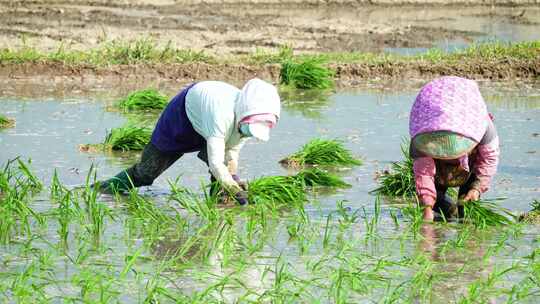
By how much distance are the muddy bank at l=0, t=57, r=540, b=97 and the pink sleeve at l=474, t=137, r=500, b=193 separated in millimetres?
6521

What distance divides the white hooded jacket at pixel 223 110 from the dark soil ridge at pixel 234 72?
239 inches

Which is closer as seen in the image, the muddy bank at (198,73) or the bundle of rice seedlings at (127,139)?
the bundle of rice seedlings at (127,139)

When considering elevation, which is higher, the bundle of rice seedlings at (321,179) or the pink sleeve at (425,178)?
the pink sleeve at (425,178)

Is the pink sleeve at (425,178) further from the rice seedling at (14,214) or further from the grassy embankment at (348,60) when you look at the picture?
the grassy embankment at (348,60)

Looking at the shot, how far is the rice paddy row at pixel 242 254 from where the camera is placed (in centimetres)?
560

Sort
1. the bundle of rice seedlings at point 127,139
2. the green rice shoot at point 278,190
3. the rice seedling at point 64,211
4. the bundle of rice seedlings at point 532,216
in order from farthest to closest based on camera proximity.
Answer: the bundle of rice seedlings at point 127,139 < the green rice shoot at point 278,190 < the bundle of rice seedlings at point 532,216 < the rice seedling at point 64,211

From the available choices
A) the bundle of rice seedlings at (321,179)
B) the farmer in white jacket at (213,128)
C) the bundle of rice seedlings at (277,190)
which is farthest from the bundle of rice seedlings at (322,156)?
the farmer in white jacket at (213,128)

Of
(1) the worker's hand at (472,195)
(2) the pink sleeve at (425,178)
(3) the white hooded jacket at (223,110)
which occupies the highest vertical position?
(3) the white hooded jacket at (223,110)

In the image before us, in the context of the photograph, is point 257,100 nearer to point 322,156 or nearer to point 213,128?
point 213,128

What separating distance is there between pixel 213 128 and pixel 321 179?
162cm

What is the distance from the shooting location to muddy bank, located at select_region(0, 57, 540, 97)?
44.0 feet

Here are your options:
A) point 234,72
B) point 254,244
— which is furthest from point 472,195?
point 234,72

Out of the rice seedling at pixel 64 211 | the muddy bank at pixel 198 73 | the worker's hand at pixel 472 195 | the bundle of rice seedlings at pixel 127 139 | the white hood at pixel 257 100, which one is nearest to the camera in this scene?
the rice seedling at pixel 64 211

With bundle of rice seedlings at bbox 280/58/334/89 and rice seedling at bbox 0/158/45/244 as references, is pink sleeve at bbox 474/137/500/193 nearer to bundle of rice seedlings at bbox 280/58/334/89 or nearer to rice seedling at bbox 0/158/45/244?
rice seedling at bbox 0/158/45/244
